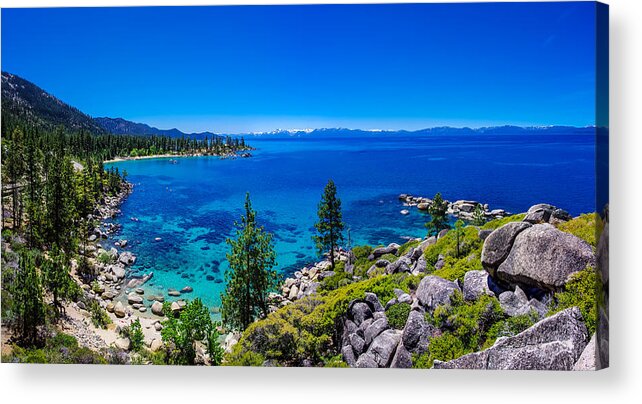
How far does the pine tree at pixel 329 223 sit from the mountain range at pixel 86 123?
53.0 inches

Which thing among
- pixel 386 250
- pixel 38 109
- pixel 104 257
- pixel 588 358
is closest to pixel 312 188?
pixel 386 250

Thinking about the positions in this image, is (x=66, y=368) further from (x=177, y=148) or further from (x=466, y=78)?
(x=466, y=78)

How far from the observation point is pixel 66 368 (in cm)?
768

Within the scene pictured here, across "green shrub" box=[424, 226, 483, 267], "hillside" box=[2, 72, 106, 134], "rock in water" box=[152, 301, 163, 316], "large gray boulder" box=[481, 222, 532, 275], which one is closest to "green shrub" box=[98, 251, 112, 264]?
"rock in water" box=[152, 301, 163, 316]

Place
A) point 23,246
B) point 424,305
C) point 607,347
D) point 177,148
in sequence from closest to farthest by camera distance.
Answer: point 607,347
point 424,305
point 23,246
point 177,148

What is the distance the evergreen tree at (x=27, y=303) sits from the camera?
7703mm

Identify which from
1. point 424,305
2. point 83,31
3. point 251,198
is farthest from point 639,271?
point 83,31

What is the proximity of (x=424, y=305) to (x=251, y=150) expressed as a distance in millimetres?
5643

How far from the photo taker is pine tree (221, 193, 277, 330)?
9.05 metres

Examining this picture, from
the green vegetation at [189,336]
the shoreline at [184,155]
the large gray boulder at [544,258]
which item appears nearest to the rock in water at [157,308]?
the green vegetation at [189,336]

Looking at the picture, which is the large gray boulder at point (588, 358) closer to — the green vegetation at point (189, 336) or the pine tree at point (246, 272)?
the pine tree at point (246, 272)

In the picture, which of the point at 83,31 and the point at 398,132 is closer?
the point at 83,31

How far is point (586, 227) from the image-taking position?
6.75 m

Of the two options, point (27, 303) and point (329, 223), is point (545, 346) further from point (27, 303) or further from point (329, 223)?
point (27, 303)
